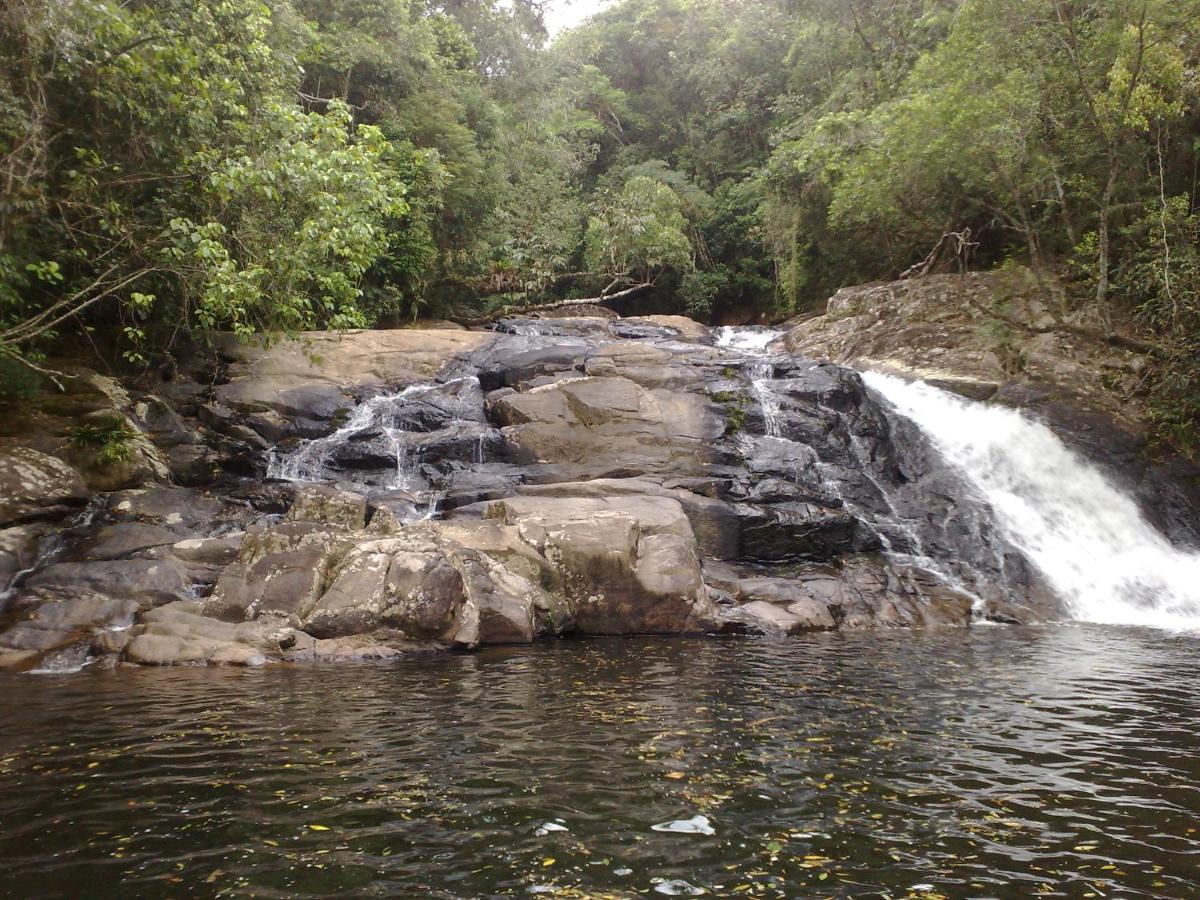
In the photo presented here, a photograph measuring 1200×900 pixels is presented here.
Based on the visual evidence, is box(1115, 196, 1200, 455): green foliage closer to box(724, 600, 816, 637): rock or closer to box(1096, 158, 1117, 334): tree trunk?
box(1096, 158, 1117, 334): tree trunk

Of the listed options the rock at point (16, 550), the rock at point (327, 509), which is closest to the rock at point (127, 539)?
the rock at point (16, 550)

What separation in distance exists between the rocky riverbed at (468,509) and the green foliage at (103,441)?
111 millimetres

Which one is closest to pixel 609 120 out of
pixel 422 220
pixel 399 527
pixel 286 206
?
pixel 422 220

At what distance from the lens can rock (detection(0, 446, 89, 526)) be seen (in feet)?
36.9

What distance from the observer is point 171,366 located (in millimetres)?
16750

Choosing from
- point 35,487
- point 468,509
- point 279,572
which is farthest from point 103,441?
point 468,509

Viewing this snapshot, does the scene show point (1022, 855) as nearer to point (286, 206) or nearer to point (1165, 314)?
point (286, 206)

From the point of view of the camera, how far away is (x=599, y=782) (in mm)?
4914

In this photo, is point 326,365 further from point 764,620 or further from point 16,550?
point 764,620

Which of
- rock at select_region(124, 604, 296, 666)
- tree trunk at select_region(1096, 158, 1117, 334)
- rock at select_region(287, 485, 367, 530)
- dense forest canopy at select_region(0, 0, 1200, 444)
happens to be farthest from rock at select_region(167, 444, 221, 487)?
tree trunk at select_region(1096, 158, 1117, 334)

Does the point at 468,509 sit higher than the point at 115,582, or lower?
higher

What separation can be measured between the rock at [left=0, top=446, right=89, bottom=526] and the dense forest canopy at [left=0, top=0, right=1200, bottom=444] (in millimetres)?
1707

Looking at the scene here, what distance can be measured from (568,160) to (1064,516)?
1019 inches

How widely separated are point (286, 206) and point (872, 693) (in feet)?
38.4
